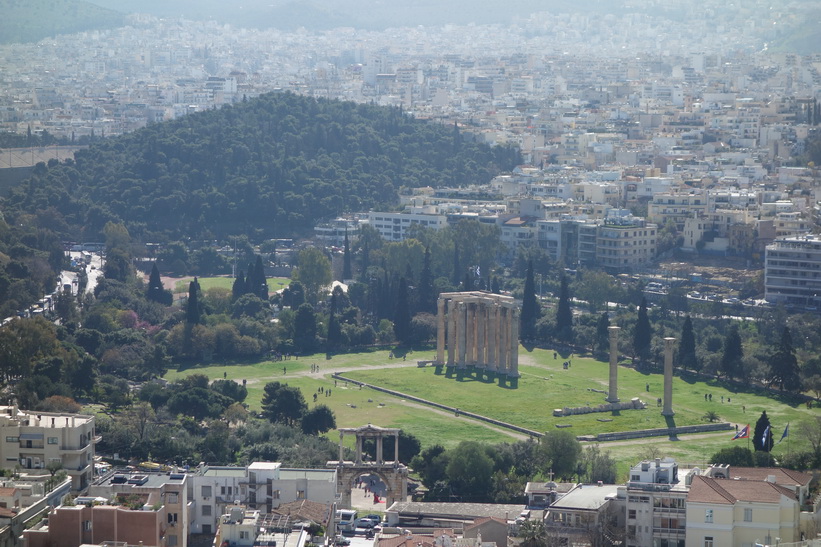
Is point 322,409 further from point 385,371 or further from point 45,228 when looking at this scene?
point 45,228

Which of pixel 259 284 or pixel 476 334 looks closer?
pixel 476 334

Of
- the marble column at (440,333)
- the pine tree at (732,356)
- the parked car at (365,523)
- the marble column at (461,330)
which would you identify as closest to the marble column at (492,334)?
the marble column at (461,330)

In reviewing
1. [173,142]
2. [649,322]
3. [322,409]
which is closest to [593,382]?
[649,322]

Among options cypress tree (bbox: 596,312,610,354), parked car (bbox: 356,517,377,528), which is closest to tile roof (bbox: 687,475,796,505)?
parked car (bbox: 356,517,377,528)

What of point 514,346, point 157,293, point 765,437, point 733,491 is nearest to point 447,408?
point 514,346

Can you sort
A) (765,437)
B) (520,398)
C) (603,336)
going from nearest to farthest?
(765,437) < (520,398) < (603,336)

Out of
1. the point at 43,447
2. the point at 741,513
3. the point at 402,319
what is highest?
the point at 43,447

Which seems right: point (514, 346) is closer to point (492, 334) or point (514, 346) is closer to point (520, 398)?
point (492, 334)
